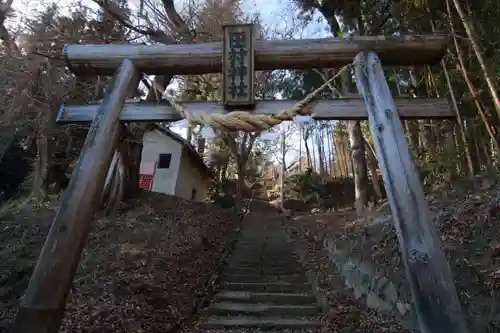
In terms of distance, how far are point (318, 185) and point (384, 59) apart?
17493mm

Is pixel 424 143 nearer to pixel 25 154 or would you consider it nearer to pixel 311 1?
pixel 311 1

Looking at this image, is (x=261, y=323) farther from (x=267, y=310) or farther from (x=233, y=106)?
(x=233, y=106)

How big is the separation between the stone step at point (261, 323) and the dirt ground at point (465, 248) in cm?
46

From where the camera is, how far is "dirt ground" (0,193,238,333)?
5125mm

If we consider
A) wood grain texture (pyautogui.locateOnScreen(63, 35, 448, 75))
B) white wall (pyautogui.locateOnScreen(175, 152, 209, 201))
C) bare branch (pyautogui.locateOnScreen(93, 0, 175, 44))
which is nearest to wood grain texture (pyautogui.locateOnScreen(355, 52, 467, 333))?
wood grain texture (pyautogui.locateOnScreen(63, 35, 448, 75))

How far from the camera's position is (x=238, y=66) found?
12.4 feet

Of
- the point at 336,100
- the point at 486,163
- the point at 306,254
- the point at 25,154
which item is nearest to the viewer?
the point at 336,100

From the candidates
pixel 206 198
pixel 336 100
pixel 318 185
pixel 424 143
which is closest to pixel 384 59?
pixel 336 100

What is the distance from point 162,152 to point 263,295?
44.8 ft

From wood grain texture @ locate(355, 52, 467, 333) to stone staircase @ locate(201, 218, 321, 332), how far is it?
304 cm

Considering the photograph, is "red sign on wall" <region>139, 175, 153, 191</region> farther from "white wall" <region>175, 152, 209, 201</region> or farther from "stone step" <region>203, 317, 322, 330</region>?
"stone step" <region>203, 317, 322, 330</region>

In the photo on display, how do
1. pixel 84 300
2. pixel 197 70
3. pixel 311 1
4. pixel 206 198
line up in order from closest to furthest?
1. pixel 197 70
2. pixel 84 300
3. pixel 311 1
4. pixel 206 198

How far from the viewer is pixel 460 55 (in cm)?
652

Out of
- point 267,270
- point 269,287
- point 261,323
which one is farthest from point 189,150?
point 261,323
